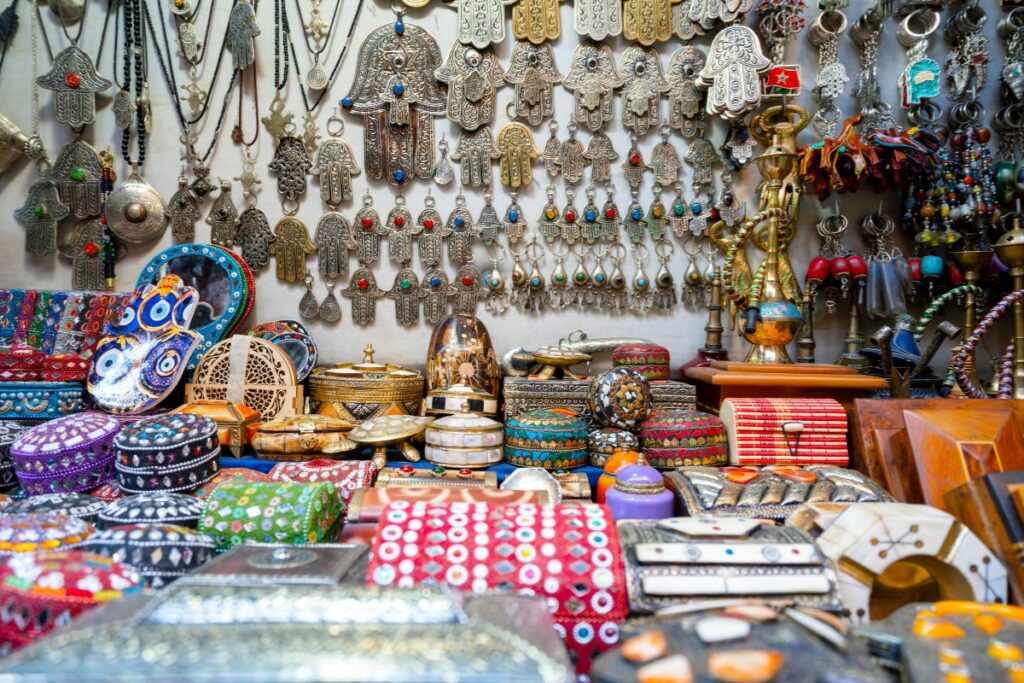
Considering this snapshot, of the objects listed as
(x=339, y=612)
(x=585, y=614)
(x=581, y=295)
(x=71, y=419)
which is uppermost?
(x=581, y=295)

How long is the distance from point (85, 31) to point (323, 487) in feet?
8.62

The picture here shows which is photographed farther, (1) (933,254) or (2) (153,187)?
(2) (153,187)

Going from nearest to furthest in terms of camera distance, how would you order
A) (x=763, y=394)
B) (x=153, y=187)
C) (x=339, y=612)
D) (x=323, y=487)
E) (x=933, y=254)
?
(x=339, y=612), (x=323, y=487), (x=763, y=394), (x=933, y=254), (x=153, y=187)

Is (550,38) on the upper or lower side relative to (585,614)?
upper

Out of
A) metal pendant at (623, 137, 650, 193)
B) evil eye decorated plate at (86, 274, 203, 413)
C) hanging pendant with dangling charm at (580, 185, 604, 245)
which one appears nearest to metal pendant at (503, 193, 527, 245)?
hanging pendant with dangling charm at (580, 185, 604, 245)

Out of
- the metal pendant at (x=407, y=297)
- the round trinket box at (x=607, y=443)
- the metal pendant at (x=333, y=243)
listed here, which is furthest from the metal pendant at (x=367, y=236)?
the round trinket box at (x=607, y=443)

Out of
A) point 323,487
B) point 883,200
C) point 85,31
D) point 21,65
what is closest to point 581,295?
point 883,200

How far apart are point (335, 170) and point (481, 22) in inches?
35.1

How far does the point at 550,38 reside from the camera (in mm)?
2719

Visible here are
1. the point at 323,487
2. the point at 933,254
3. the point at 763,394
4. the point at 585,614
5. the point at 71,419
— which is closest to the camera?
the point at 585,614

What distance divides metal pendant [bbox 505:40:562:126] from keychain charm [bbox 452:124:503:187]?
4.8 inches

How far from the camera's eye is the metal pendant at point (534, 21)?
271cm

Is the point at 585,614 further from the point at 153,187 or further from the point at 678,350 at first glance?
the point at 153,187

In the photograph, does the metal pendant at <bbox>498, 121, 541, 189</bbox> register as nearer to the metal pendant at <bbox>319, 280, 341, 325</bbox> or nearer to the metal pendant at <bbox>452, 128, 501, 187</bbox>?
the metal pendant at <bbox>452, 128, 501, 187</bbox>
